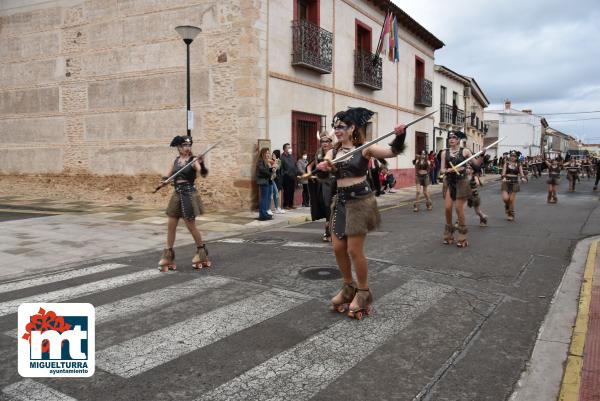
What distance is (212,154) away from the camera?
556 inches

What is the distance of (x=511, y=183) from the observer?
38.8ft

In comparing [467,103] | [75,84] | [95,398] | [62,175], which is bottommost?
[95,398]

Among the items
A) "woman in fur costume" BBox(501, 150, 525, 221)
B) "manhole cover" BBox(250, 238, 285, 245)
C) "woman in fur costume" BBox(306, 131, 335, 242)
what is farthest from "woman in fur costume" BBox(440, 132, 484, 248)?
"woman in fur costume" BBox(501, 150, 525, 221)

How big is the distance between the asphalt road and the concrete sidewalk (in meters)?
0.84

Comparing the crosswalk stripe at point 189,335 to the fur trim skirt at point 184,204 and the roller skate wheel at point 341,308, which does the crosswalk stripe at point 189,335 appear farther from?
the fur trim skirt at point 184,204

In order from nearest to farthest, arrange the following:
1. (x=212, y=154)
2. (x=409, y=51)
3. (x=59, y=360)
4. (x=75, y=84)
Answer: (x=59, y=360) → (x=212, y=154) → (x=75, y=84) → (x=409, y=51)

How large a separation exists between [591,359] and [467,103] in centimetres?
3816

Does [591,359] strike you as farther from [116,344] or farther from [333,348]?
[116,344]

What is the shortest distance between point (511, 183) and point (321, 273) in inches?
296

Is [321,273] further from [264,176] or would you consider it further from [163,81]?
[163,81]

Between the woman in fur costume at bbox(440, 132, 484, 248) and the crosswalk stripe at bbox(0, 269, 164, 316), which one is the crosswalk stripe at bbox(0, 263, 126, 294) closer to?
the crosswalk stripe at bbox(0, 269, 164, 316)

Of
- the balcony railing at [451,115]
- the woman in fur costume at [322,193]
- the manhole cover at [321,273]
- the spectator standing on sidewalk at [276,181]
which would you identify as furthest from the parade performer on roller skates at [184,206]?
the balcony railing at [451,115]

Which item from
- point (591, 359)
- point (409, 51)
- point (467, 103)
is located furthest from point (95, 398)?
point (467, 103)

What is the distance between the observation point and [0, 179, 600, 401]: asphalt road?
325cm
